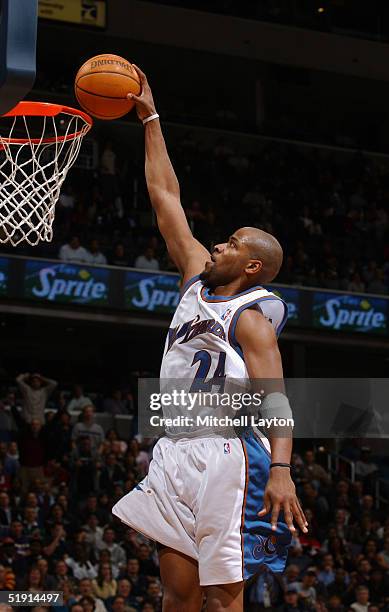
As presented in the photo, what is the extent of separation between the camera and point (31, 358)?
2019 cm

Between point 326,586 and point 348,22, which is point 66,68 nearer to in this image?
point 348,22

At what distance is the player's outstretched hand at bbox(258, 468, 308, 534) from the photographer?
3.90m

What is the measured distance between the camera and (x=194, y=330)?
4305 millimetres

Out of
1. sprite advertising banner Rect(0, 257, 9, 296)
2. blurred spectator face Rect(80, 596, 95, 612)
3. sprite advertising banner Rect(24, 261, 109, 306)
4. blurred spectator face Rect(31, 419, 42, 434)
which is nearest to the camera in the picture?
blurred spectator face Rect(80, 596, 95, 612)

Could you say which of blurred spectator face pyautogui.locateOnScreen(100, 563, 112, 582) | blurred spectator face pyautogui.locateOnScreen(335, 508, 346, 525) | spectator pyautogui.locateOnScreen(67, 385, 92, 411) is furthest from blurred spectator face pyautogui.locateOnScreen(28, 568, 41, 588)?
blurred spectator face pyautogui.locateOnScreen(335, 508, 346, 525)

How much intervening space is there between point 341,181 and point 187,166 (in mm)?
3299

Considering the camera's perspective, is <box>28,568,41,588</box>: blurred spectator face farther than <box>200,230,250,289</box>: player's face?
Yes

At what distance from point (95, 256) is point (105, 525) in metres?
4.73

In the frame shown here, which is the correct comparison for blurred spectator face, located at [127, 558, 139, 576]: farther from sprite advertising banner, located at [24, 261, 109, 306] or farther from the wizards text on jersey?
the wizards text on jersey

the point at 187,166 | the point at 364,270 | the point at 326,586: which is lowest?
the point at 326,586

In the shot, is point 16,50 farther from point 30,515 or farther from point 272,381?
point 30,515

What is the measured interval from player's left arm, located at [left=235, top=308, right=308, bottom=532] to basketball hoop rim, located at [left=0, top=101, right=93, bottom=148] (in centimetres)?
152

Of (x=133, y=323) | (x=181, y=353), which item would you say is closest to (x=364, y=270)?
(x=133, y=323)

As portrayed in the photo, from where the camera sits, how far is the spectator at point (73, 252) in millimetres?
14781
